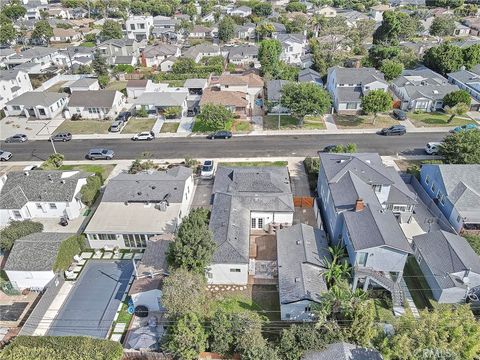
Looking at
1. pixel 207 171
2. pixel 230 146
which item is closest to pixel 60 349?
pixel 207 171

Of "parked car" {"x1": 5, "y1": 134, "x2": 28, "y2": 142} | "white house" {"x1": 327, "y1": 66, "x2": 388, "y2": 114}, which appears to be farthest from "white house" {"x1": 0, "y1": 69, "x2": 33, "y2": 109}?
"white house" {"x1": 327, "y1": 66, "x2": 388, "y2": 114}

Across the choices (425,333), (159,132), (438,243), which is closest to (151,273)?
(425,333)

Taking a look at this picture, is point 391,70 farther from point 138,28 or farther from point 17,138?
point 138,28

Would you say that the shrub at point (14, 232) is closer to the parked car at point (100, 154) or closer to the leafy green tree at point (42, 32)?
the parked car at point (100, 154)

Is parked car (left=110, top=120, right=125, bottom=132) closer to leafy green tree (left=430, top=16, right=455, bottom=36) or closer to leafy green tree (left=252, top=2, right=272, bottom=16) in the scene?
leafy green tree (left=430, top=16, right=455, bottom=36)

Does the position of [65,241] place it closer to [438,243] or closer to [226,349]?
[226,349]
